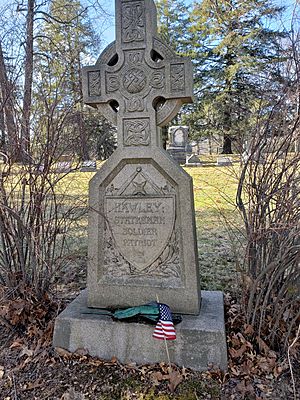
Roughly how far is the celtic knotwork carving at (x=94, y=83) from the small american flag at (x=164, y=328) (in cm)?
183

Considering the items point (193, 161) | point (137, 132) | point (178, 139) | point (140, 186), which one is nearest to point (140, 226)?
point (140, 186)

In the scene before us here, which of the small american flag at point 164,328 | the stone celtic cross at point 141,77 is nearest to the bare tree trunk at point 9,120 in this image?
the stone celtic cross at point 141,77

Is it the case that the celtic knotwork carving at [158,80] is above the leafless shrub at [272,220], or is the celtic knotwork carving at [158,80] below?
above

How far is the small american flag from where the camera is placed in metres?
2.29

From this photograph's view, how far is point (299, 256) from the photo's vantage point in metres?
2.32

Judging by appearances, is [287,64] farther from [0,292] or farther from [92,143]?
[0,292]

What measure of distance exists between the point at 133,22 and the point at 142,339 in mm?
2457

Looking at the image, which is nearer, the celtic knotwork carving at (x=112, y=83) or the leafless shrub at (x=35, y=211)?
the celtic knotwork carving at (x=112, y=83)

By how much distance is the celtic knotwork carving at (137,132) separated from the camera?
8.74ft

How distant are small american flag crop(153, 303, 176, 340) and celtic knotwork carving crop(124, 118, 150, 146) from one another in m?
1.32

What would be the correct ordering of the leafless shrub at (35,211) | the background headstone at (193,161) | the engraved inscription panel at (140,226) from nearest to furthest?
1. the engraved inscription panel at (140,226)
2. the leafless shrub at (35,211)
3. the background headstone at (193,161)

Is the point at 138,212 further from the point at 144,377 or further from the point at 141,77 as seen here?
the point at 144,377

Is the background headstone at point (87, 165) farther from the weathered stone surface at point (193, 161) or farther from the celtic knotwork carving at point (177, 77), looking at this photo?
the weathered stone surface at point (193, 161)

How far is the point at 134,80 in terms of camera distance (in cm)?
266
